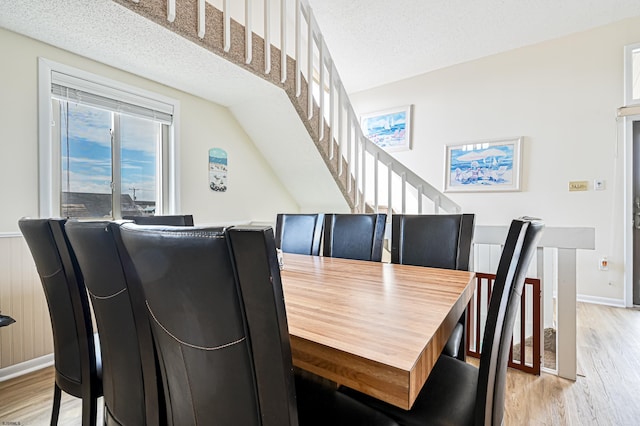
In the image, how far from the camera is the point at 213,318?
0.51 metres

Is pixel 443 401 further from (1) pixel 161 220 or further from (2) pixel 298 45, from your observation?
(2) pixel 298 45

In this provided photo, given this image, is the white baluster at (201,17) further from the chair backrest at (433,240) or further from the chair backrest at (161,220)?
the chair backrest at (433,240)

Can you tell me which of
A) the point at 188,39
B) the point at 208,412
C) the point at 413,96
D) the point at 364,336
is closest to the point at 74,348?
the point at 208,412

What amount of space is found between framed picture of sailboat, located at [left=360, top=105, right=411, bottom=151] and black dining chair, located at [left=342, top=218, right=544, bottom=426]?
12.9 ft

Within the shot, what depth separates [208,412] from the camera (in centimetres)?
56

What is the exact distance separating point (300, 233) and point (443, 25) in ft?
9.25

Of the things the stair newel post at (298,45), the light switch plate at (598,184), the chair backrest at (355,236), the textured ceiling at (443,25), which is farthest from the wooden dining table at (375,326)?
the light switch plate at (598,184)

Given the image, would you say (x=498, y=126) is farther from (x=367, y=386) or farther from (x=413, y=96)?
(x=367, y=386)

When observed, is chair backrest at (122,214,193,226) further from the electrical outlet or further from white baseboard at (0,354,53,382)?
the electrical outlet

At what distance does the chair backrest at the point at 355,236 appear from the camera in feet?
5.96

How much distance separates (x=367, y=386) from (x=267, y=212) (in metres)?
3.19

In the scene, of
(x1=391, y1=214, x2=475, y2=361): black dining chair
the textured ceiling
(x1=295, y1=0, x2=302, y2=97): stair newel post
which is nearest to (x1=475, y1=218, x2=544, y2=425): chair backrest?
(x1=391, y1=214, x2=475, y2=361): black dining chair

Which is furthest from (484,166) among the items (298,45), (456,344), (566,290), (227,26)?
(227,26)

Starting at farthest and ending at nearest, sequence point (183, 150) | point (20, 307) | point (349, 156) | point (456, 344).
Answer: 1. point (349, 156)
2. point (183, 150)
3. point (20, 307)
4. point (456, 344)
